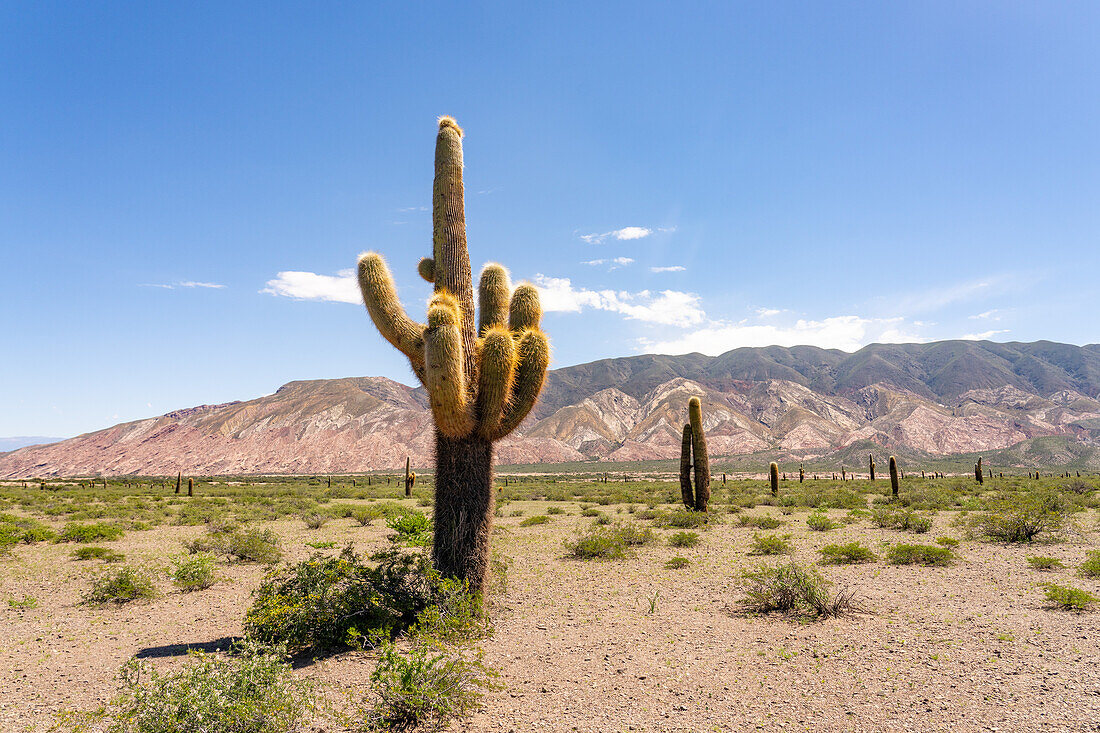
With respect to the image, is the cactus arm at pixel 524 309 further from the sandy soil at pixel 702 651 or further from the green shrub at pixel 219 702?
the green shrub at pixel 219 702

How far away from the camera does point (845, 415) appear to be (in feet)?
425

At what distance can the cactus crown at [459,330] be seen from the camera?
720 centimetres

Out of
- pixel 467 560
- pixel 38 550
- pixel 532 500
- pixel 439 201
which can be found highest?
pixel 439 201

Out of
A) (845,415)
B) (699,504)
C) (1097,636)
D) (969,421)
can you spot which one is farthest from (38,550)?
(845,415)

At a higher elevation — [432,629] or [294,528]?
[432,629]

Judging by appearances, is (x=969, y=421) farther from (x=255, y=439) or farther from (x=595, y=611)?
(x=255, y=439)

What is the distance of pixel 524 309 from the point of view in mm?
8898

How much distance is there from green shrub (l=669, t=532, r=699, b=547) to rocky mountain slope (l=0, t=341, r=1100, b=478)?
246 feet

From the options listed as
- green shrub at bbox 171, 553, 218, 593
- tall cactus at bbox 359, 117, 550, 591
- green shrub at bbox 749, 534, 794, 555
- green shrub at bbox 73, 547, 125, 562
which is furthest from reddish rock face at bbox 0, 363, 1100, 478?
tall cactus at bbox 359, 117, 550, 591

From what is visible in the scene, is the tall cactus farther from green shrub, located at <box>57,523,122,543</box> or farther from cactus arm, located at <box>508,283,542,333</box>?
green shrub, located at <box>57,523,122,543</box>

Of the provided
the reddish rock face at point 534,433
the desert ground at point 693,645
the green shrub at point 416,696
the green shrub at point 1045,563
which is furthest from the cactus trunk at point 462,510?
the reddish rock face at point 534,433

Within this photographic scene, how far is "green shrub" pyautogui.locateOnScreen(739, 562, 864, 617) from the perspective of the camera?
315 inches

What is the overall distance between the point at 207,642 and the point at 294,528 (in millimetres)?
13629

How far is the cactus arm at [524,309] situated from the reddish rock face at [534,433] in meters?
88.2
